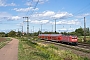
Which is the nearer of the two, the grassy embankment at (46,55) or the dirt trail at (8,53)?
the grassy embankment at (46,55)

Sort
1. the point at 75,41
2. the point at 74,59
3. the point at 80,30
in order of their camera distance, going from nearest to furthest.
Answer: the point at 74,59 → the point at 75,41 → the point at 80,30

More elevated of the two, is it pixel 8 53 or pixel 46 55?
pixel 46 55

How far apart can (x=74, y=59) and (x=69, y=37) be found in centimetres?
3256

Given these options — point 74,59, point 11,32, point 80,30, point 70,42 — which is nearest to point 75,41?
point 70,42

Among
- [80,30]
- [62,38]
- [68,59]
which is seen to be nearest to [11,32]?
[80,30]

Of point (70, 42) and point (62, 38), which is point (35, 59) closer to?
point (70, 42)

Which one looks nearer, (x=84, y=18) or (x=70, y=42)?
(x=70, y=42)

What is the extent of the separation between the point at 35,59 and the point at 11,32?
518 feet

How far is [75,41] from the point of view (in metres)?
50.9

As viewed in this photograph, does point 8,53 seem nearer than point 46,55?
No

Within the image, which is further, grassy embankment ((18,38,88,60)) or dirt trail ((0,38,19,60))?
dirt trail ((0,38,19,60))

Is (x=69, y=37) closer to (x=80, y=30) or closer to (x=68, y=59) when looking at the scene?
(x=68, y=59)

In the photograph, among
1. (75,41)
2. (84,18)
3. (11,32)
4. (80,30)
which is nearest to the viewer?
(75,41)

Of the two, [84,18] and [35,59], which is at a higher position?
[84,18]
